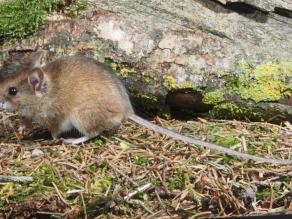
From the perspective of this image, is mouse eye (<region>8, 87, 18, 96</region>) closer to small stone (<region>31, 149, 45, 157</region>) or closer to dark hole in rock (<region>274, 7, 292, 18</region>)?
small stone (<region>31, 149, 45, 157</region>)

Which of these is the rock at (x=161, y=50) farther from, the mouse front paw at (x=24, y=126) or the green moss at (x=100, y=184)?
the green moss at (x=100, y=184)


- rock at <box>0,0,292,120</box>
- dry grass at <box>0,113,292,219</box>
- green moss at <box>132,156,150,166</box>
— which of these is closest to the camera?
dry grass at <box>0,113,292,219</box>

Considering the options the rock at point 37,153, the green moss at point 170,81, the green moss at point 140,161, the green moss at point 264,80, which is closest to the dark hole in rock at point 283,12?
the green moss at point 264,80

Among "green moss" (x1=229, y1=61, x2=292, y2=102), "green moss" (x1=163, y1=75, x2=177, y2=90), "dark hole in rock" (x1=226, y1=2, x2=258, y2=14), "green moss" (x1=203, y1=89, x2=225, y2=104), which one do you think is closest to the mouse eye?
"green moss" (x1=163, y1=75, x2=177, y2=90)

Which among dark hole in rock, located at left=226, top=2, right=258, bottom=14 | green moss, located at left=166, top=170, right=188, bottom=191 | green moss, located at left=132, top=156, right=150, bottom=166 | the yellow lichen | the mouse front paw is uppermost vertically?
dark hole in rock, located at left=226, top=2, right=258, bottom=14

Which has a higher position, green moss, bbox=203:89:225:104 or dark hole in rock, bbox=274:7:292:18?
dark hole in rock, bbox=274:7:292:18

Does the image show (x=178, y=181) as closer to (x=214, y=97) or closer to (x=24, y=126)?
(x=214, y=97)

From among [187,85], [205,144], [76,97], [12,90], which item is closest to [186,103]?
[187,85]
